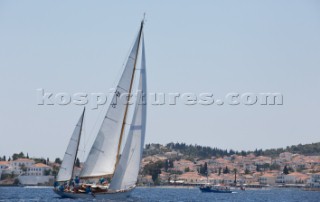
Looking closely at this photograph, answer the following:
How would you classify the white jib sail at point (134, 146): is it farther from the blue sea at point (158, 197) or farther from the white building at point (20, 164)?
the white building at point (20, 164)

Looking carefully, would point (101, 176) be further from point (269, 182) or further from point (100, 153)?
point (269, 182)

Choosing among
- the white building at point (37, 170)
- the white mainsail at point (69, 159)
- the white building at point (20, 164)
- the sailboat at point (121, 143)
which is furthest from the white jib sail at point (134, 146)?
the white building at point (20, 164)

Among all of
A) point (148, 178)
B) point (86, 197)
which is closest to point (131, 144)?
point (86, 197)

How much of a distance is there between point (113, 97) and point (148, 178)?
11629cm

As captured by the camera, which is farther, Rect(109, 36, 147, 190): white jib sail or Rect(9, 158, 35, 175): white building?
Rect(9, 158, 35, 175): white building

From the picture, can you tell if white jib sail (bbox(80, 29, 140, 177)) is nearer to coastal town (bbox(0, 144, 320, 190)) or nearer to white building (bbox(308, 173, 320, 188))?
coastal town (bbox(0, 144, 320, 190))

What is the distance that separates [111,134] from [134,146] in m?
1.78

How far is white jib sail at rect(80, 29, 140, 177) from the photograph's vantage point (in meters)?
44.3

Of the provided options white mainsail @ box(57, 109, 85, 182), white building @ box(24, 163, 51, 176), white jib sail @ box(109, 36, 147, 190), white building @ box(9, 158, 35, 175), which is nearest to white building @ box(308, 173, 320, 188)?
white building @ box(24, 163, 51, 176)

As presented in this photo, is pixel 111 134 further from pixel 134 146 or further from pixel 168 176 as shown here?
pixel 168 176

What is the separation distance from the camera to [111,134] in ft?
148

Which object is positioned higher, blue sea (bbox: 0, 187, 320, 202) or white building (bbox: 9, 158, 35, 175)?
white building (bbox: 9, 158, 35, 175)

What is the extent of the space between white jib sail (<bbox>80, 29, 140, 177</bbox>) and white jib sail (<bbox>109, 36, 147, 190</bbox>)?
905 mm

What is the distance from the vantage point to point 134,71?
44500 mm
